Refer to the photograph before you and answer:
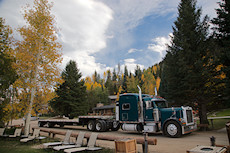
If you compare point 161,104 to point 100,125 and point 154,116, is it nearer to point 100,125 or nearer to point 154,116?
point 154,116

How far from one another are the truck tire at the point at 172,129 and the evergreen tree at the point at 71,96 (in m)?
24.2

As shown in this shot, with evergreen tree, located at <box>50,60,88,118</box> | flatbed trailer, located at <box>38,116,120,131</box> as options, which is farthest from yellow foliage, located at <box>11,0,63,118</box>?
evergreen tree, located at <box>50,60,88,118</box>

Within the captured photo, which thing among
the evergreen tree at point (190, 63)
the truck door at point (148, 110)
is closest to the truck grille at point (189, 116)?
the truck door at point (148, 110)

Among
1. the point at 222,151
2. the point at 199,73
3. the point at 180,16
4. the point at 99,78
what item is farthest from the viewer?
the point at 99,78

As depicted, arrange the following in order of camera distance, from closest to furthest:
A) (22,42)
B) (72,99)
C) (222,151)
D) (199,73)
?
(222,151) → (22,42) → (199,73) → (72,99)

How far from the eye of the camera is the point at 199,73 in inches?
531

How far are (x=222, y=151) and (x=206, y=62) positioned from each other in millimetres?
11246

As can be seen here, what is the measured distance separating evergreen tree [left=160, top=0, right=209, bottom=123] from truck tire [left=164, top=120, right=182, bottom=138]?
458 cm

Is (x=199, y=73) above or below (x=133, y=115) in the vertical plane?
above

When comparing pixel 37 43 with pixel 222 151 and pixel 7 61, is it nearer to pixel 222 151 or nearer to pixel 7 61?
pixel 7 61

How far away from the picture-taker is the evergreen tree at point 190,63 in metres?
13.9

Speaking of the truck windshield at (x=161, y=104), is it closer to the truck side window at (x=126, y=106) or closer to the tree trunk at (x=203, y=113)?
the truck side window at (x=126, y=106)

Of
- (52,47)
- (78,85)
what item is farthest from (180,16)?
(78,85)

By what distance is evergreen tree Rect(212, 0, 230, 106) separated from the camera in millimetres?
11211
